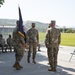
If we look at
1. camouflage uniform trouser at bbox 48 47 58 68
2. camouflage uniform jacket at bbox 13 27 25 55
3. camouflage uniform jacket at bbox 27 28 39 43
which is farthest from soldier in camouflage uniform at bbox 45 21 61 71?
camouflage uniform jacket at bbox 27 28 39 43

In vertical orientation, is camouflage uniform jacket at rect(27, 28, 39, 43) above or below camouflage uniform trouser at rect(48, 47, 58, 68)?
above

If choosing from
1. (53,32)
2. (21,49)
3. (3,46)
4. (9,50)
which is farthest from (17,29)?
(9,50)

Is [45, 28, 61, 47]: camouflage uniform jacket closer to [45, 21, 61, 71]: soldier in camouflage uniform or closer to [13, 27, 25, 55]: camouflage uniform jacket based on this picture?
[45, 21, 61, 71]: soldier in camouflage uniform

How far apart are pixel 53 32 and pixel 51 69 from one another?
4.82 feet

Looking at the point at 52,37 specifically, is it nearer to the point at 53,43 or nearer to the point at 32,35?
the point at 53,43

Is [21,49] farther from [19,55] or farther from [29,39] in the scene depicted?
[29,39]

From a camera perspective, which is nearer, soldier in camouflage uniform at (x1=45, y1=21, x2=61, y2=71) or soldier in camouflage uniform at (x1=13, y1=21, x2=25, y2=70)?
soldier in camouflage uniform at (x1=45, y1=21, x2=61, y2=71)

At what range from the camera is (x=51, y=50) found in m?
10.8

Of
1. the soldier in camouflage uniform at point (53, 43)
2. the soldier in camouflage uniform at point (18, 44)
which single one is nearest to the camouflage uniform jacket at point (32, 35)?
the soldier in camouflage uniform at point (18, 44)

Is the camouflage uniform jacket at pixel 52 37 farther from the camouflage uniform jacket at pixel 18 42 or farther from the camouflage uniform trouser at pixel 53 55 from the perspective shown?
the camouflage uniform jacket at pixel 18 42

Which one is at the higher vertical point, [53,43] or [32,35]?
[32,35]

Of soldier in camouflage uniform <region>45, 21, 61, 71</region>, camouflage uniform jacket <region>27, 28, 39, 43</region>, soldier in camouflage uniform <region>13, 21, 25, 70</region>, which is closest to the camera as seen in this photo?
soldier in camouflage uniform <region>45, 21, 61, 71</region>

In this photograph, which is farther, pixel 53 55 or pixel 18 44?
pixel 18 44

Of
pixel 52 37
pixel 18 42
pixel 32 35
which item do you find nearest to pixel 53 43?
pixel 52 37
